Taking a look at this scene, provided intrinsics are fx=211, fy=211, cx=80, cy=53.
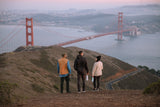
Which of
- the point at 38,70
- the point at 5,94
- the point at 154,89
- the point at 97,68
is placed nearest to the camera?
the point at 5,94

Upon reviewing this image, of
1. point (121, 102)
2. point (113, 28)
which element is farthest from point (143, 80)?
point (113, 28)

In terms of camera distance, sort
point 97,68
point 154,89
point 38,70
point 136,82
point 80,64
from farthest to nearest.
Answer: point 136,82 < point 38,70 < point 97,68 < point 80,64 < point 154,89

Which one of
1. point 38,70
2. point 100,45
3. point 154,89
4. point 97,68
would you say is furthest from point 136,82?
point 100,45

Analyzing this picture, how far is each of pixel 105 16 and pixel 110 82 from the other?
2567 inches

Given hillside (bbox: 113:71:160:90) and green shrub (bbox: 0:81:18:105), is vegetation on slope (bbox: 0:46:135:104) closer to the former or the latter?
green shrub (bbox: 0:81:18:105)

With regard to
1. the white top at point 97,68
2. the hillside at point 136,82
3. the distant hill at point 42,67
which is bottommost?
the hillside at point 136,82

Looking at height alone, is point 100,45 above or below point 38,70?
below

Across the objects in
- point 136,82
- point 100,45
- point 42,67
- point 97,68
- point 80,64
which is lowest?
point 136,82

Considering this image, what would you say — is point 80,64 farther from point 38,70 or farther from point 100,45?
point 100,45

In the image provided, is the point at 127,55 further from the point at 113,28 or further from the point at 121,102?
the point at 121,102

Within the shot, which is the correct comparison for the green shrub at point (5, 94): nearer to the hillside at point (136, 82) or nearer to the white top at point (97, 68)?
the white top at point (97, 68)

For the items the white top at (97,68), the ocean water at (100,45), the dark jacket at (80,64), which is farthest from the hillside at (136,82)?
the ocean water at (100,45)

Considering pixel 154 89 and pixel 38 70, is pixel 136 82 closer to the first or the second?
pixel 38 70

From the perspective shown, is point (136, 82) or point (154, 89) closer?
point (154, 89)
